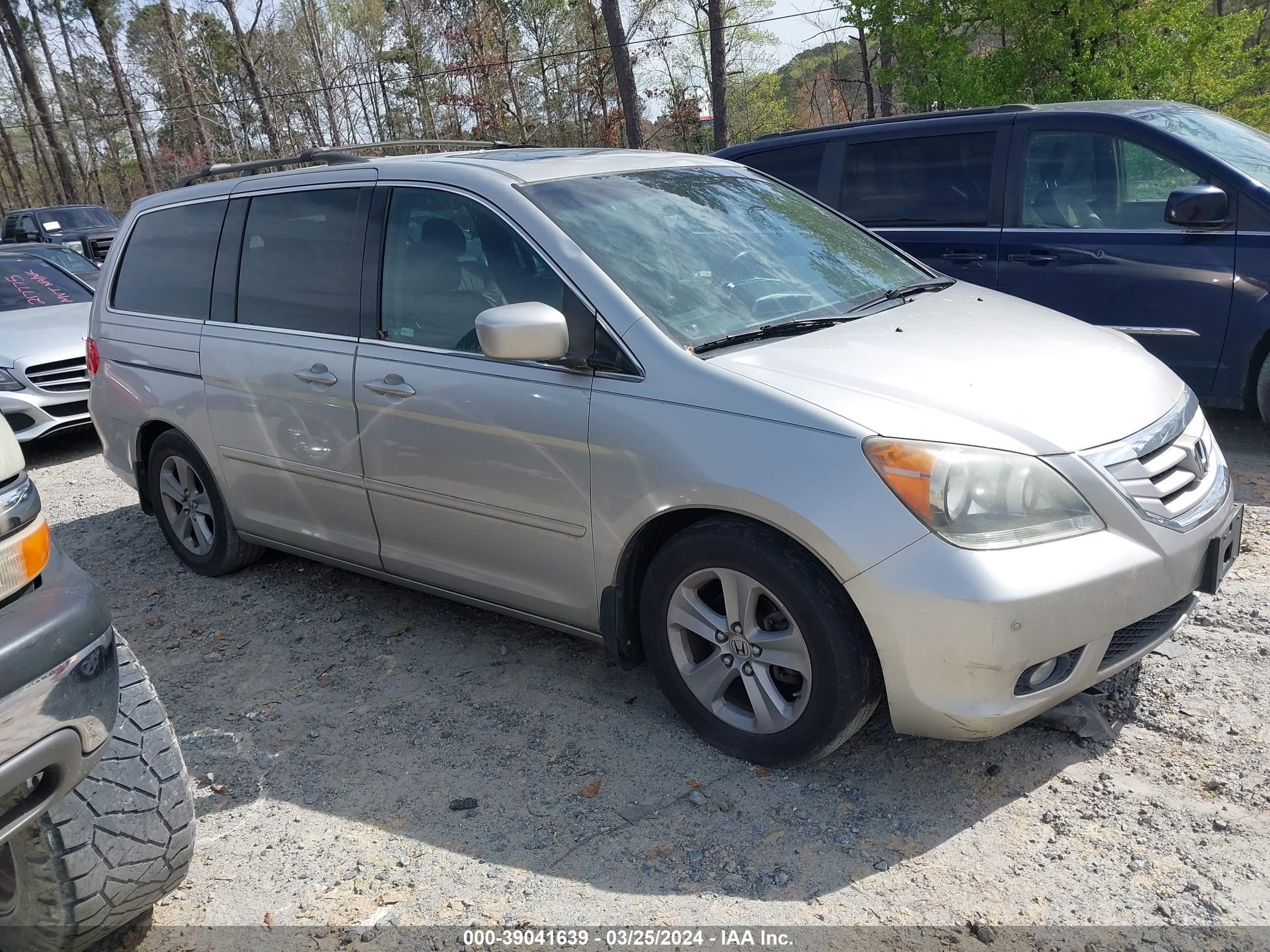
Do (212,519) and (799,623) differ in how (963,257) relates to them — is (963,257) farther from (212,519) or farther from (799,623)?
(212,519)

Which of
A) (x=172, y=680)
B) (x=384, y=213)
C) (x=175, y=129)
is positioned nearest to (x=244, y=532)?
(x=172, y=680)

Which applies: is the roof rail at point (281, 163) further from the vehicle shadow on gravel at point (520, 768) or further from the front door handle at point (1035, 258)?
the front door handle at point (1035, 258)

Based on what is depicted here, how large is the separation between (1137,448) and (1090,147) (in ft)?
11.8

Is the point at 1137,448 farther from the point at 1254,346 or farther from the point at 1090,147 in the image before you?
the point at 1090,147

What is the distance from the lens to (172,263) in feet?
15.7

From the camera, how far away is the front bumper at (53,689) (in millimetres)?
1892

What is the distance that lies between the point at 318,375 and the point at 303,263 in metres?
0.53

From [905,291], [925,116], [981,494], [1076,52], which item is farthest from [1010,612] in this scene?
[1076,52]

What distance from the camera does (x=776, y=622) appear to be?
117 inches

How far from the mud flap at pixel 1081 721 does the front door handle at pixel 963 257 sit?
11.5 feet

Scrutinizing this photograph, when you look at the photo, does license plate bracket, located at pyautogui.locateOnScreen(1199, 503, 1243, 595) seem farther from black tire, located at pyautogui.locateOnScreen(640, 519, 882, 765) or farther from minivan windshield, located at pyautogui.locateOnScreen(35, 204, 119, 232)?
minivan windshield, located at pyautogui.locateOnScreen(35, 204, 119, 232)

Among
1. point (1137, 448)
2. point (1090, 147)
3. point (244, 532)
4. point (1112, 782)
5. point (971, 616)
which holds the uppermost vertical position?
point (1090, 147)

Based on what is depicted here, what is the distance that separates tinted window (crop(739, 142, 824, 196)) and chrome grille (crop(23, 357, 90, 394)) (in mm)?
5251

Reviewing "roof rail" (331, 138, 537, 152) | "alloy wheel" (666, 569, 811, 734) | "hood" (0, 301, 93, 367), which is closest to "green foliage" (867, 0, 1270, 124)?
"roof rail" (331, 138, 537, 152)
